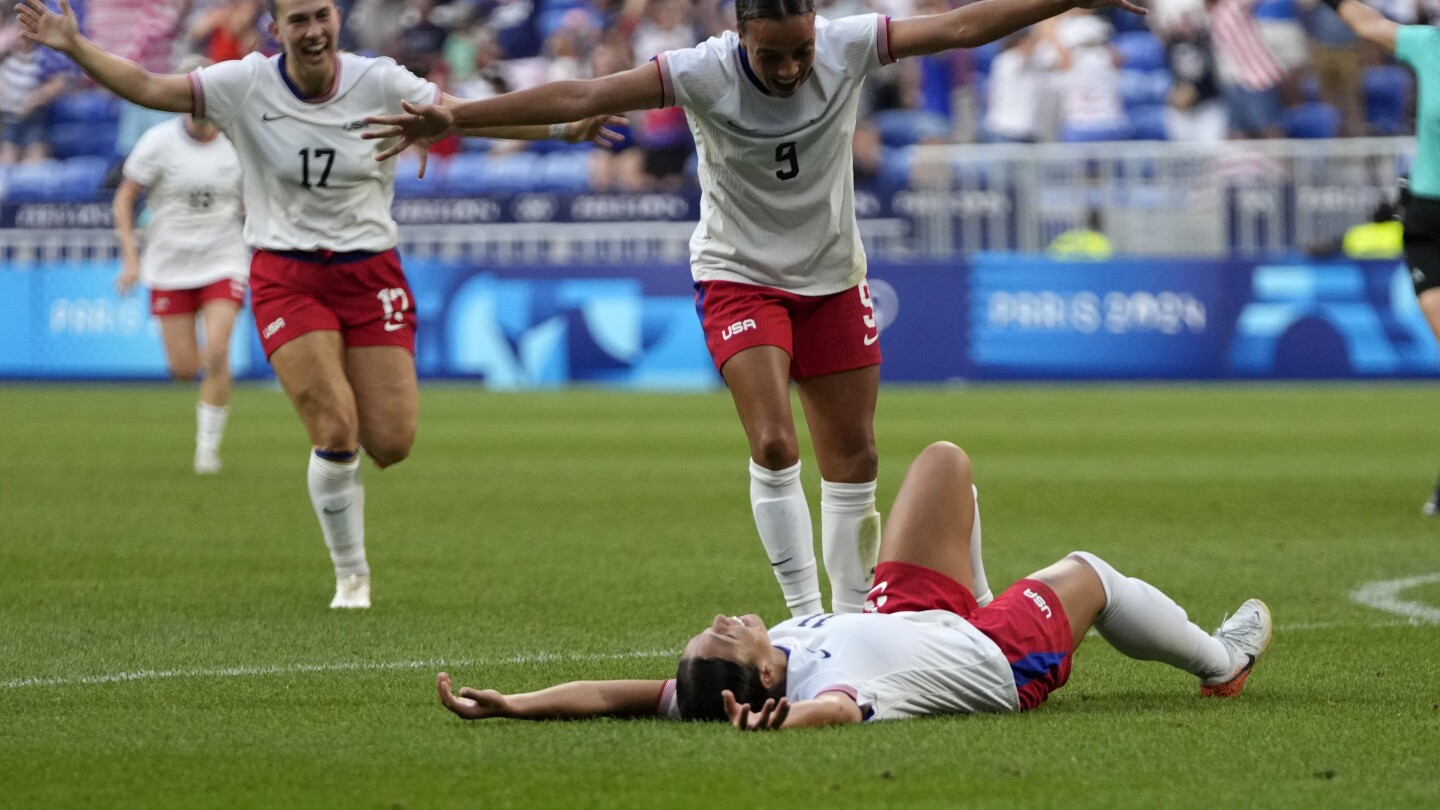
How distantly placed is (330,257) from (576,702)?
3425mm

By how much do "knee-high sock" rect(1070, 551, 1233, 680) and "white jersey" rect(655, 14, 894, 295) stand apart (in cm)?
159

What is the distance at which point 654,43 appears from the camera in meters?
27.2

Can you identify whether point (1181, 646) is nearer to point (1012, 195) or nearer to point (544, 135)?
point (544, 135)

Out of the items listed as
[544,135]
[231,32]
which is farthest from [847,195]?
[231,32]

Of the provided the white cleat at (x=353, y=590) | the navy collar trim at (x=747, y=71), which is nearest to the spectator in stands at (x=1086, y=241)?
the white cleat at (x=353, y=590)

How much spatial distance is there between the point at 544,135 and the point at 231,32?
60.5 ft

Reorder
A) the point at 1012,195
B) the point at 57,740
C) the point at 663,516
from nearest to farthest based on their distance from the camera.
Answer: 1. the point at 57,740
2. the point at 663,516
3. the point at 1012,195

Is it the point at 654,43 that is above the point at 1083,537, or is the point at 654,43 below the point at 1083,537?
above

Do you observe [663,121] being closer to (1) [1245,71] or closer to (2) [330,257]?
(1) [1245,71]

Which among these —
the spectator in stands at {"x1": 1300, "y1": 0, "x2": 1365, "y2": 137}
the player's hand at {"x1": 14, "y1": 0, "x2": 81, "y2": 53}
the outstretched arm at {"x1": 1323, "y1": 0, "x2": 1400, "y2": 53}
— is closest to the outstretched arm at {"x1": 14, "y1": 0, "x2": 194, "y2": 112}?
the player's hand at {"x1": 14, "y1": 0, "x2": 81, "y2": 53}

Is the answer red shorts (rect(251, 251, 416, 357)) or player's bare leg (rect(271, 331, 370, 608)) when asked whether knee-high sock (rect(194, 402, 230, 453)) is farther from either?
player's bare leg (rect(271, 331, 370, 608))

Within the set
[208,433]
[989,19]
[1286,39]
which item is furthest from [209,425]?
[1286,39]

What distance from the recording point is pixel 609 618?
8.07 m

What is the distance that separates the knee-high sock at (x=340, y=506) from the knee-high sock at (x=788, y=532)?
6.83 feet
